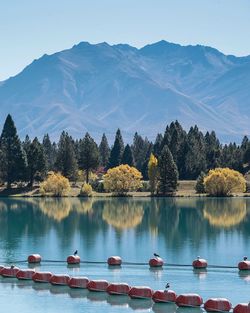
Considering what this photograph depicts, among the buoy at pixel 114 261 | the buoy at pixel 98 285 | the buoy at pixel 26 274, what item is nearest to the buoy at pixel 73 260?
the buoy at pixel 114 261

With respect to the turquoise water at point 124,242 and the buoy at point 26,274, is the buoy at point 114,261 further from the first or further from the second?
the buoy at point 26,274

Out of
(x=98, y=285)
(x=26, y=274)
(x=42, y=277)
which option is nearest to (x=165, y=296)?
(x=98, y=285)

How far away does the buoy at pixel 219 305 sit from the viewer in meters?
62.3

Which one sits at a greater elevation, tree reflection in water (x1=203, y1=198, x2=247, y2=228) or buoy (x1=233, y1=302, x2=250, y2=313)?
tree reflection in water (x1=203, y1=198, x2=247, y2=228)

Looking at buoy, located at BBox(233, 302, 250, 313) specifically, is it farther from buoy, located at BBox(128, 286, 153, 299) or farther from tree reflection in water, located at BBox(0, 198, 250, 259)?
tree reflection in water, located at BBox(0, 198, 250, 259)

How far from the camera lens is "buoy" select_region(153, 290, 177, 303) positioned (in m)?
65.9

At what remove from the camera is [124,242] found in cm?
10975

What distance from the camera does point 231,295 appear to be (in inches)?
2709

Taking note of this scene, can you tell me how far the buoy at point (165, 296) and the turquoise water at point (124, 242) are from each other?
596 millimetres

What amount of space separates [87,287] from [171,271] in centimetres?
1284

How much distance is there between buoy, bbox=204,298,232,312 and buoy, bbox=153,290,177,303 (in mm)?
3916

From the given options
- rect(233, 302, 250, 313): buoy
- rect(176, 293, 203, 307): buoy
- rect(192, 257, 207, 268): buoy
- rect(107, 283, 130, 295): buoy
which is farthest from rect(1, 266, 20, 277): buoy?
rect(233, 302, 250, 313): buoy

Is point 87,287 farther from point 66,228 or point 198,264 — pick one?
point 66,228

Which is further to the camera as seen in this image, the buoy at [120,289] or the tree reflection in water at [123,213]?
the tree reflection in water at [123,213]
